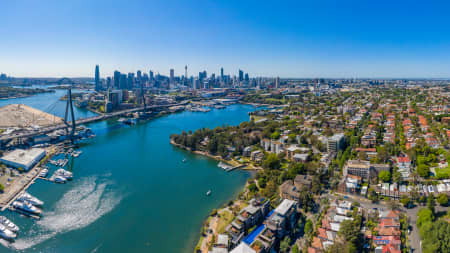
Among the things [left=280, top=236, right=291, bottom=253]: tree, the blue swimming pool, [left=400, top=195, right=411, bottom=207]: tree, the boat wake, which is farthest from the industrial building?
[left=400, top=195, right=411, bottom=207]: tree

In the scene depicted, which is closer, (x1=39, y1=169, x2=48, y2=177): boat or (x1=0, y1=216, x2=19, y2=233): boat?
(x1=0, y1=216, x2=19, y2=233): boat

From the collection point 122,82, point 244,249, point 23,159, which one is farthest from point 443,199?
point 122,82

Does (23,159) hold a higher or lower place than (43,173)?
higher

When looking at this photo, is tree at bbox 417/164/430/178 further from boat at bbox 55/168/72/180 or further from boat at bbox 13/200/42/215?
boat at bbox 55/168/72/180

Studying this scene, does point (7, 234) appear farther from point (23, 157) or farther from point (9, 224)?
point (23, 157)

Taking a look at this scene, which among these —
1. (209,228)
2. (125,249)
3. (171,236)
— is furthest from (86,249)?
(209,228)

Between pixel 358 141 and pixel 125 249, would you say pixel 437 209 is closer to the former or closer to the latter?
pixel 358 141

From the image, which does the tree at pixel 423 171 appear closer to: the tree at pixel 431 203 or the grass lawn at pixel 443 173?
the grass lawn at pixel 443 173
